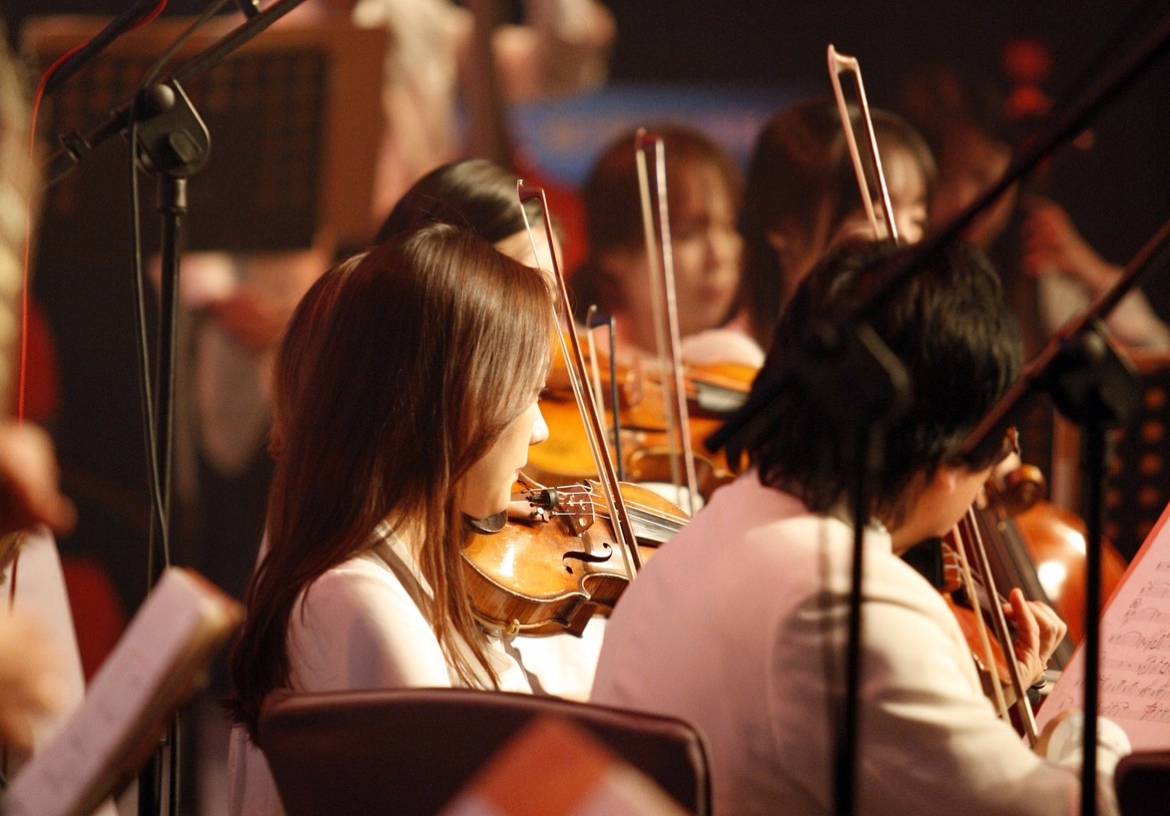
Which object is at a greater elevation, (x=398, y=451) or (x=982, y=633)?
(x=398, y=451)

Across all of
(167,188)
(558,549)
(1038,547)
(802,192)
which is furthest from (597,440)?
(802,192)

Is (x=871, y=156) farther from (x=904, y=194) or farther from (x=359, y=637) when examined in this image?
(x=904, y=194)

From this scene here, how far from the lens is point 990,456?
111 centimetres

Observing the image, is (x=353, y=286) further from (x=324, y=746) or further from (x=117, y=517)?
(x=117, y=517)

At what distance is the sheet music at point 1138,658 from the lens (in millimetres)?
1300

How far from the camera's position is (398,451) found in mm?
1385

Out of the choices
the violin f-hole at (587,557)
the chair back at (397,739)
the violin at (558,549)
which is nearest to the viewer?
the chair back at (397,739)

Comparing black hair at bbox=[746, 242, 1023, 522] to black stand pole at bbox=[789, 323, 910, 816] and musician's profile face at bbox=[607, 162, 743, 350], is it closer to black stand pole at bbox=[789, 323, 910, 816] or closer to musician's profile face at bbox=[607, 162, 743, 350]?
black stand pole at bbox=[789, 323, 910, 816]

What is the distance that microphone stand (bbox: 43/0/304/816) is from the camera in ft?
4.86

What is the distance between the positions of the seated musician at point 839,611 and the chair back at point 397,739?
5.6 inches

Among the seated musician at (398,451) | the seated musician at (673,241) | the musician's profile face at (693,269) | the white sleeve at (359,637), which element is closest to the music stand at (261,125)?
the seated musician at (673,241)

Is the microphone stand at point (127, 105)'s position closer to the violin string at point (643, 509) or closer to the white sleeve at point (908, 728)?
the violin string at point (643, 509)

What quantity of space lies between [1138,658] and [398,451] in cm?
81

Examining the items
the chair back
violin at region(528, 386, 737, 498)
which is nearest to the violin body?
violin at region(528, 386, 737, 498)
